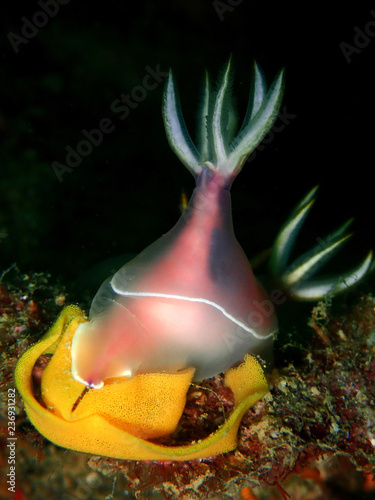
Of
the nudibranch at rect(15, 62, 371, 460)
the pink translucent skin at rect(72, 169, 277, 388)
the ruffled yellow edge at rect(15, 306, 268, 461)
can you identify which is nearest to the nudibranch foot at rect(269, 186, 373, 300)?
the nudibranch at rect(15, 62, 371, 460)

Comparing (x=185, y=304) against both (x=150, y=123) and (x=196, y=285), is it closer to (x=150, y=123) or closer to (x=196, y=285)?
(x=196, y=285)

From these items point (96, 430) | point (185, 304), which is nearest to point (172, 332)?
point (185, 304)

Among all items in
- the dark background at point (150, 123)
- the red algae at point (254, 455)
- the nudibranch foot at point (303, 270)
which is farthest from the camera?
the dark background at point (150, 123)

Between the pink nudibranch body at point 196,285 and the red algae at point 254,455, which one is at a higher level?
the pink nudibranch body at point 196,285

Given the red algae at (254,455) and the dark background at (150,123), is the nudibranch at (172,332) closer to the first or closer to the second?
the red algae at (254,455)

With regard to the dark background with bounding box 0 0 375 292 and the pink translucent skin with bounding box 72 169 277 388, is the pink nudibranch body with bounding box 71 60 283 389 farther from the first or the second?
the dark background with bounding box 0 0 375 292

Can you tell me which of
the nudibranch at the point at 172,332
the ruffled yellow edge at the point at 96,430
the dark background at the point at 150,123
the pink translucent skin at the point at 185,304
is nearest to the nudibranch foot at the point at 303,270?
the nudibranch at the point at 172,332

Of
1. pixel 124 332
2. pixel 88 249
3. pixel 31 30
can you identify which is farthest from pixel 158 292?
pixel 31 30
